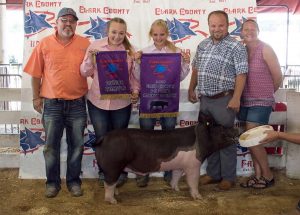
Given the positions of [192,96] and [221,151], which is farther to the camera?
[192,96]

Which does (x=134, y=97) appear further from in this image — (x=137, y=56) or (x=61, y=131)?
(x=61, y=131)

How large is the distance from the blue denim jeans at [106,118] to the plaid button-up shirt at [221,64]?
0.92 meters

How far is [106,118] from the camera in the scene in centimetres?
446

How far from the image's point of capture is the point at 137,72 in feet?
14.5

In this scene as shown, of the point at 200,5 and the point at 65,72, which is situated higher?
the point at 200,5

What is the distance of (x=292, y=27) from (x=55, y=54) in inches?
441

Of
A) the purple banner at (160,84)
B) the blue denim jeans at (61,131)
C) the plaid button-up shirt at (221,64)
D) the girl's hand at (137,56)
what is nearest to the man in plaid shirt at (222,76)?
the plaid button-up shirt at (221,64)

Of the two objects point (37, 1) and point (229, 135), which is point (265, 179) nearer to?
point (229, 135)

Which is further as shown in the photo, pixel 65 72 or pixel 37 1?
pixel 37 1

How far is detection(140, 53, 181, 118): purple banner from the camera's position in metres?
4.38

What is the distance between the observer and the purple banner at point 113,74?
4.24 m

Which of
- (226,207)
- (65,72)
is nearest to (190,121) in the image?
(226,207)

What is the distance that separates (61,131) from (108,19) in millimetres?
1563

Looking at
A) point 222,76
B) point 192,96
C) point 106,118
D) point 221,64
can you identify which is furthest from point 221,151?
point 106,118
